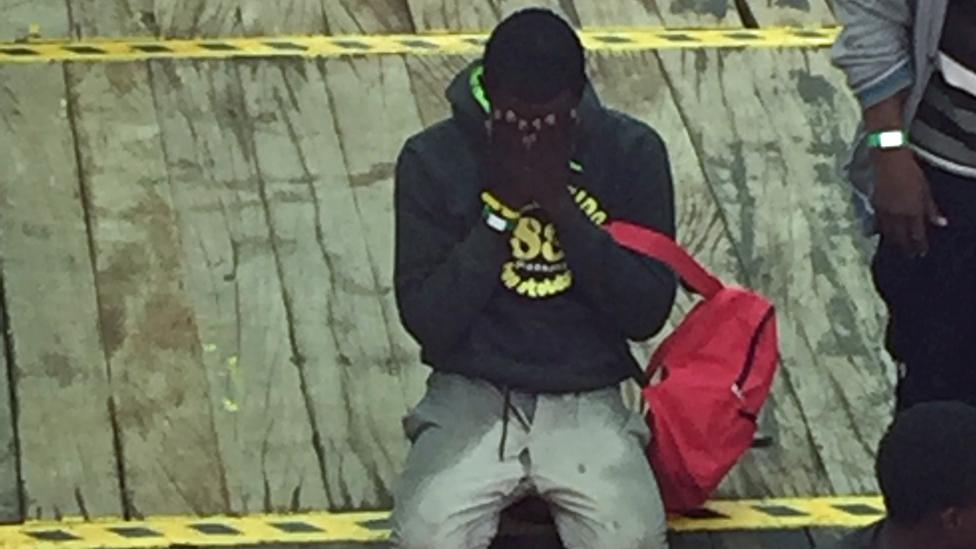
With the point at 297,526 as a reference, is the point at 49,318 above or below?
above

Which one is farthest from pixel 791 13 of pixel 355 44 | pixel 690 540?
pixel 690 540

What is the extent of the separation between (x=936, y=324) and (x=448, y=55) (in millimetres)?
2221

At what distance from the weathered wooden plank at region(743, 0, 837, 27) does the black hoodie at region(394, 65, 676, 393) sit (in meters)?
2.01

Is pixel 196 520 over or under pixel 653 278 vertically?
under

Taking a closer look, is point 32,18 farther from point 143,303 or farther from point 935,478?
point 935,478

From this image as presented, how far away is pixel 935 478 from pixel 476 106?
45.6 inches

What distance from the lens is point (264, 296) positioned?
17.2 feet

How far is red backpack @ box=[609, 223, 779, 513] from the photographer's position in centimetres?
446

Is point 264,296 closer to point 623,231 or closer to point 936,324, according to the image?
point 623,231

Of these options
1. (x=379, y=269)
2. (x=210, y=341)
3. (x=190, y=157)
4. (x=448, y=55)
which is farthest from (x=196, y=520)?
(x=448, y=55)

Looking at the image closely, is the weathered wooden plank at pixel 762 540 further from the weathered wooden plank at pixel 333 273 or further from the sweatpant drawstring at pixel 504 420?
the weathered wooden plank at pixel 333 273

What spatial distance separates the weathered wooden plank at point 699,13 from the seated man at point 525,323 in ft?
6.39

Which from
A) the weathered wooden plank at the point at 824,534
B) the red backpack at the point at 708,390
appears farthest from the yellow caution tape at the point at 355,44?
the weathered wooden plank at the point at 824,534

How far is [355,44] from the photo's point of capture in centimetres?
614
